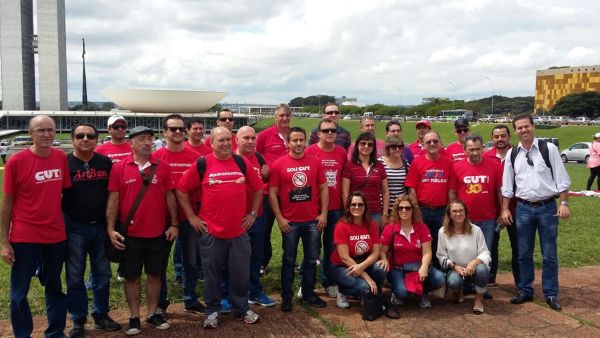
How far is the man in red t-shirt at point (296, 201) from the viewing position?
14.9ft


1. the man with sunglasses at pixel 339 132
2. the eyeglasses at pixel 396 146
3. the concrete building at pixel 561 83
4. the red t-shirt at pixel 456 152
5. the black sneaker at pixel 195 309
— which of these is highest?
the concrete building at pixel 561 83

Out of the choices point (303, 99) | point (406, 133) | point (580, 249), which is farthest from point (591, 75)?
point (303, 99)

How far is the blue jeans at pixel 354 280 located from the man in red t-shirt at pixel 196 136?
1.90 metres

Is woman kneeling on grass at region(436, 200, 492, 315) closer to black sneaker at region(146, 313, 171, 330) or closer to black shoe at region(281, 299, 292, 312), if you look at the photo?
black shoe at region(281, 299, 292, 312)

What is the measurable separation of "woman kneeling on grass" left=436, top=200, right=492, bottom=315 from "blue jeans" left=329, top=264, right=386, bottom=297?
2.17 feet

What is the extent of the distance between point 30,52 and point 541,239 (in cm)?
9806

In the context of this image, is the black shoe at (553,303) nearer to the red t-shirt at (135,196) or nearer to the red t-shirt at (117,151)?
the red t-shirt at (135,196)

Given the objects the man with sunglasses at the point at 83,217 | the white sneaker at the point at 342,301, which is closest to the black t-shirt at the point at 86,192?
the man with sunglasses at the point at 83,217

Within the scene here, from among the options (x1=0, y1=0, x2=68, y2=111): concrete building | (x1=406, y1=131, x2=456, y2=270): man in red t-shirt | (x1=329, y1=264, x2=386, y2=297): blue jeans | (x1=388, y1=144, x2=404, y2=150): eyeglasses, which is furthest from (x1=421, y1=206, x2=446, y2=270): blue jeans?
(x1=0, y1=0, x2=68, y2=111): concrete building

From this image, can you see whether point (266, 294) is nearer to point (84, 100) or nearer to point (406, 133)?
point (406, 133)

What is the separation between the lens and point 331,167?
4.90 m

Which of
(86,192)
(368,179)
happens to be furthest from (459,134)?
(86,192)

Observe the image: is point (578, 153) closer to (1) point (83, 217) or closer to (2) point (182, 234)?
(2) point (182, 234)

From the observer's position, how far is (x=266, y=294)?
5.08 m
